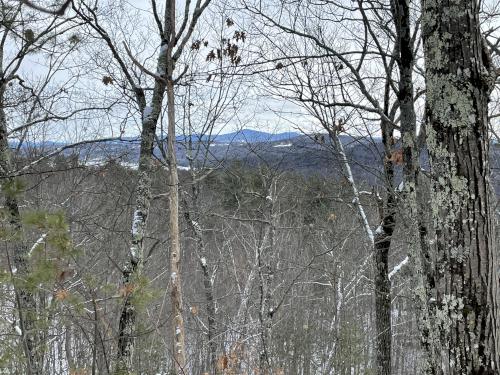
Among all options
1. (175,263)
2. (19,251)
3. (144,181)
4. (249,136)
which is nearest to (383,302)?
(175,263)

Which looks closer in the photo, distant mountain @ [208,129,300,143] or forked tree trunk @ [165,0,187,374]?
forked tree trunk @ [165,0,187,374]

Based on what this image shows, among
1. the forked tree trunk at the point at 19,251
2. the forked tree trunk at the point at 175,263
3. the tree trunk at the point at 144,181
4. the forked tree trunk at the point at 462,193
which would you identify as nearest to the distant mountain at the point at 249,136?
the tree trunk at the point at 144,181

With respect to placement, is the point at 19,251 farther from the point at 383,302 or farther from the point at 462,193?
the point at 462,193

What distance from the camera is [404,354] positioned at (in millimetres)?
21938

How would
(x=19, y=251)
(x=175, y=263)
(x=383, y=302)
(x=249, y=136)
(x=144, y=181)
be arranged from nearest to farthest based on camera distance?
1. (x=175, y=263)
2. (x=19, y=251)
3. (x=144, y=181)
4. (x=383, y=302)
5. (x=249, y=136)

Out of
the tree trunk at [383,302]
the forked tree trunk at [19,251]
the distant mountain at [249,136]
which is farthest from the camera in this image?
the distant mountain at [249,136]

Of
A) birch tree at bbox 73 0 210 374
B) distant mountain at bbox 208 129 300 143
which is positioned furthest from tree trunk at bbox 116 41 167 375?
distant mountain at bbox 208 129 300 143

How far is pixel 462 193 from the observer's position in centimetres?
183

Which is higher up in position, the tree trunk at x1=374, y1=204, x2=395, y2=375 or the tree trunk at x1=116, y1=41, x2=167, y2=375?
the tree trunk at x1=116, y1=41, x2=167, y2=375

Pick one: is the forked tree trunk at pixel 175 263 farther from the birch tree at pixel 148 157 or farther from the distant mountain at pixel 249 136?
the distant mountain at pixel 249 136

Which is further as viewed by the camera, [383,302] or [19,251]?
[383,302]

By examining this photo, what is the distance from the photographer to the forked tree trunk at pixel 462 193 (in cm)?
178

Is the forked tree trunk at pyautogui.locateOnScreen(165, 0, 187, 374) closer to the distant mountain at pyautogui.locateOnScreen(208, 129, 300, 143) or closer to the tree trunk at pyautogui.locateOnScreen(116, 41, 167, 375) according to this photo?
the tree trunk at pyautogui.locateOnScreen(116, 41, 167, 375)

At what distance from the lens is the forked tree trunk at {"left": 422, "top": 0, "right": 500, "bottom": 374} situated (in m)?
1.78
